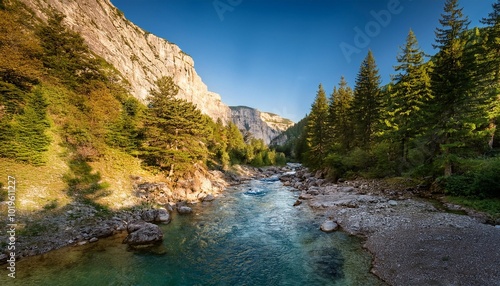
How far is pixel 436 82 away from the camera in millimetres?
17859

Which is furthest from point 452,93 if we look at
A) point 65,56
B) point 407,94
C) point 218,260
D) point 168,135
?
point 65,56

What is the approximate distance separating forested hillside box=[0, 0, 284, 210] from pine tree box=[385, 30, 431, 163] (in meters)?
25.6

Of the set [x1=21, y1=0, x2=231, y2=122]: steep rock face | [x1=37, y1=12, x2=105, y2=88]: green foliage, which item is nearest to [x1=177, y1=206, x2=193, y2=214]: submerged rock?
[x1=37, y1=12, x2=105, y2=88]: green foliage

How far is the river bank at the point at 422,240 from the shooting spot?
23.5 feet

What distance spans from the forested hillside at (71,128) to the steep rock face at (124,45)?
2156 cm

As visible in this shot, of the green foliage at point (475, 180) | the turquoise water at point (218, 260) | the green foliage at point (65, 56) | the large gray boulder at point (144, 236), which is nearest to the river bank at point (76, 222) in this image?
the turquoise water at point (218, 260)

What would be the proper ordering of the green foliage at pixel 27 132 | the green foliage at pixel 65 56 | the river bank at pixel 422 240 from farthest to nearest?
the green foliage at pixel 65 56 → the green foliage at pixel 27 132 → the river bank at pixel 422 240

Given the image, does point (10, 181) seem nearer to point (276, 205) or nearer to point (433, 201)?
point (276, 205)

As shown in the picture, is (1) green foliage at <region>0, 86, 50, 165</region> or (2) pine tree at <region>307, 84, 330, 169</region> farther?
(2) pine tree at <region>307, 84, 330, 169</region>

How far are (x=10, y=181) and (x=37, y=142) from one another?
11.8ft

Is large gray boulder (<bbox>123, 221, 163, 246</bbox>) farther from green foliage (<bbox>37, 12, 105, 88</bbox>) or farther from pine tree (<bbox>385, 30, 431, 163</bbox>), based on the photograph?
pine tree (<bbox>385, 30, 431, 163</bbox>)

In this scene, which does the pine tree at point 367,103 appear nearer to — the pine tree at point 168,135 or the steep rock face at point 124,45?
the pine tree at point 168,135

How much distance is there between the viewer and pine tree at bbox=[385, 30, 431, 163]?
Result: 22.8 meters

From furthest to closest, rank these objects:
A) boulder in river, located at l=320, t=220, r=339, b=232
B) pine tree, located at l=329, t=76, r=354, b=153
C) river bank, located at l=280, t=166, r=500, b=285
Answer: pine tree, located at l=329, t=76, r=354, b=153 → boulder in river, located at l=320, t=220, r=339, b=232 → river bank, located at l=280, t=166, r=500, b=285
